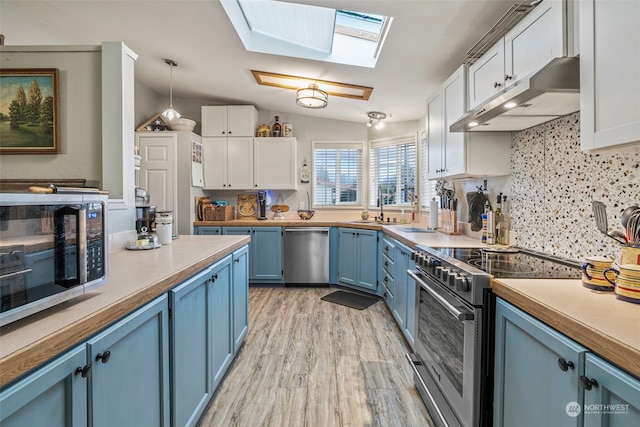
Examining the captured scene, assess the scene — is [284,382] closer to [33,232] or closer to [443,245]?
[443,245]

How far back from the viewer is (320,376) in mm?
2090

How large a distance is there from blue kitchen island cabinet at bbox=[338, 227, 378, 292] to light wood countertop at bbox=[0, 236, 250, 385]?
2366mm

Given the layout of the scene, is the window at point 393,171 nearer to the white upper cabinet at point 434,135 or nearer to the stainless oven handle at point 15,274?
the white upper cabinet at point 434,135

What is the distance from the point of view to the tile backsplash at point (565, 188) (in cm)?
137

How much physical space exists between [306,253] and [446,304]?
9.06 ft

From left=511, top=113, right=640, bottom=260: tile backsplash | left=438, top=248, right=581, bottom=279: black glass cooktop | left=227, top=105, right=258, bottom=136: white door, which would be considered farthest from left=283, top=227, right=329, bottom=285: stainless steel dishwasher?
left=511, top=113, right=640, bottom=260: tile backsplash

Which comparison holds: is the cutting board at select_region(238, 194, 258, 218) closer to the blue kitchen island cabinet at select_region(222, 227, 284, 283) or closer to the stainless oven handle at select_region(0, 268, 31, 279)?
the blue kitchen island cabinet at select_region(222, 227, 284, 283)

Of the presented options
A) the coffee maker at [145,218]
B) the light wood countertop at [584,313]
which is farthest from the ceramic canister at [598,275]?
the coffee maker at [145,218]

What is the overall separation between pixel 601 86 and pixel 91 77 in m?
2.56

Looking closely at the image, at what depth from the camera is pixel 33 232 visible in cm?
74

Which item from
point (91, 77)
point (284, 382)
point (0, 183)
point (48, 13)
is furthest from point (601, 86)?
point (48, 13)

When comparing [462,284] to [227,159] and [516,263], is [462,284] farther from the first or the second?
[227,159]

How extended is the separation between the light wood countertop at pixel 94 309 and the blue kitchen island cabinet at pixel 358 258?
237cm

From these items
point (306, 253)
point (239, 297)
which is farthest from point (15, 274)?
point (306, 253)
